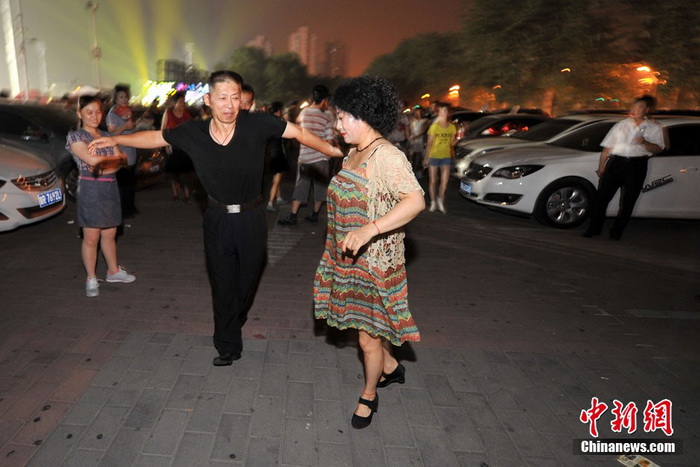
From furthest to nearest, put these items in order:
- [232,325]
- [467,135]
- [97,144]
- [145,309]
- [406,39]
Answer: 1. [406,39]
2. [467,135]
3. [145,309]
4. [232,325]
5. [97,144]

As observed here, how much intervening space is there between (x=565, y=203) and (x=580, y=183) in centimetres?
38

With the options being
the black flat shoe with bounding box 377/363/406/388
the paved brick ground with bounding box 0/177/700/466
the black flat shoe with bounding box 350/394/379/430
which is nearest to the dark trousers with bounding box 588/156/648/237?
the paved brick ground with bounding box 0/177/700/466

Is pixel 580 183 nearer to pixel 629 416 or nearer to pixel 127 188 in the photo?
pixel 629 416

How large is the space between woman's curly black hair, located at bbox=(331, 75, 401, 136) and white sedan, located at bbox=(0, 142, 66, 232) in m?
5.15

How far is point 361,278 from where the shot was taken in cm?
265

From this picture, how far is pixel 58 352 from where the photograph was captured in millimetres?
3555

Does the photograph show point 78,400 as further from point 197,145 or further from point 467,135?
point 467,135

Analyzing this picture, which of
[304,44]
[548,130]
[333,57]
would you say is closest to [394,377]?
[548,130]

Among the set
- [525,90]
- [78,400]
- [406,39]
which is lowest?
[78,400]

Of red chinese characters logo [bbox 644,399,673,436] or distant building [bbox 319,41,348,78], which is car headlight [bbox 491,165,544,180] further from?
distant building [bbox 319,41,348,78]

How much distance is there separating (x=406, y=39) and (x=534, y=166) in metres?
73.5

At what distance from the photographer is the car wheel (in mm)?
7461

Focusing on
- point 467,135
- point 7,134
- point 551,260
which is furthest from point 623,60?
point 7,134

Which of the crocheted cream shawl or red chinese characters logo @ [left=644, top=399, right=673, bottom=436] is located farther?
red chinese characters logo @ [left=644, top=399, right=673, bottom=436]
